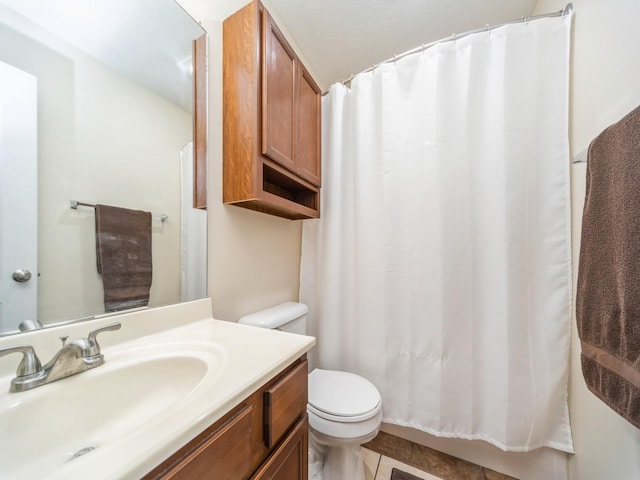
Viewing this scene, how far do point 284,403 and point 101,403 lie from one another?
41cm

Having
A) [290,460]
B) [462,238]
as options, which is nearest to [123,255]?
[290,460]

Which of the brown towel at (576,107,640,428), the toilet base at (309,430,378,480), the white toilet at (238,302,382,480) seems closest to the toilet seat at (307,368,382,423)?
the white toilet at (238,302,382,480)

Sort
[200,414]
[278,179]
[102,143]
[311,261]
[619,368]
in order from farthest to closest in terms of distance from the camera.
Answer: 1. [311,261]
2. [278,179]
3. [102,143]
4. [619,368]
5. [200,414]

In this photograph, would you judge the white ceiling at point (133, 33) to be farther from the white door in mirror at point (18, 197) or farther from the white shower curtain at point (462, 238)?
the white shower curtain at point (462, 238)

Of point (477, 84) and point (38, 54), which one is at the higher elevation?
point (477, 84)

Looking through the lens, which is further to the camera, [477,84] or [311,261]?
[311,261]

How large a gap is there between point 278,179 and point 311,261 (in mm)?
589

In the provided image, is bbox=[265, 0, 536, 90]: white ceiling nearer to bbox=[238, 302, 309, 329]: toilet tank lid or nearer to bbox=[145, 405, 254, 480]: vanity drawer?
bbox=[238, 302, 309, 329]: toilet tank lid

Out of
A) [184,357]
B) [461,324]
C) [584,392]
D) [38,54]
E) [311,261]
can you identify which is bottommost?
[584,392]

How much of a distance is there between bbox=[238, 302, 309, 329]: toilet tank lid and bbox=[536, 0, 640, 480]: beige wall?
1214 mm

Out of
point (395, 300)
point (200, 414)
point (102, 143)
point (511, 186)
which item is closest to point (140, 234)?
point (102, 143)

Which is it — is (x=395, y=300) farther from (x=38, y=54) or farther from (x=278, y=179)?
(x=38, y=54)

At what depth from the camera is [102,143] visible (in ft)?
2.19

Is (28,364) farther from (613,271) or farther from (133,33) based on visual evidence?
(613,271)
